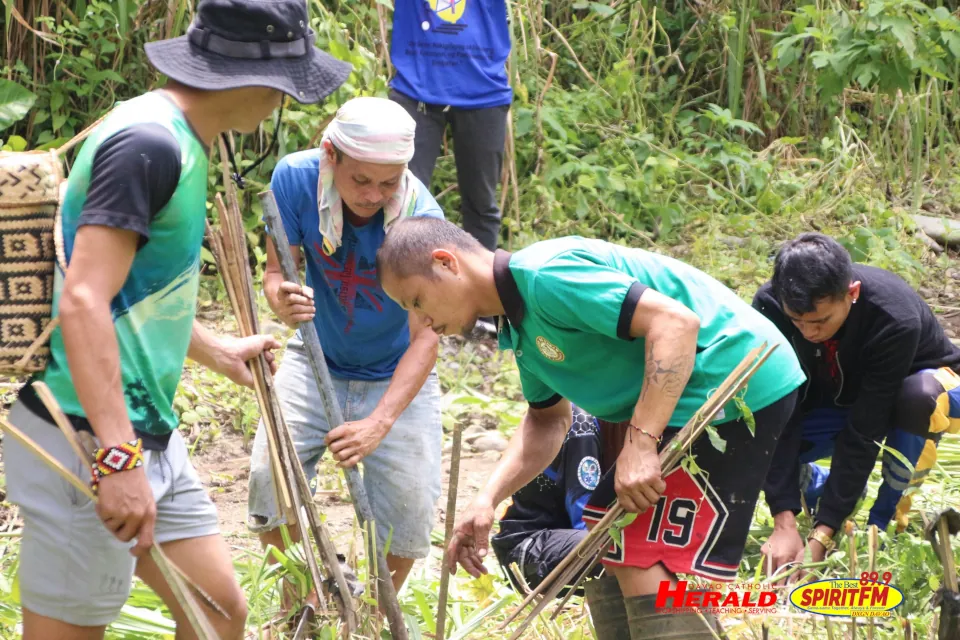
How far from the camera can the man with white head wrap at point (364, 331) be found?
2.87m

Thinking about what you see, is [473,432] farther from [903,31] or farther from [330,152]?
[903,31]

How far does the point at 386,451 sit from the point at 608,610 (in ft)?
2.47

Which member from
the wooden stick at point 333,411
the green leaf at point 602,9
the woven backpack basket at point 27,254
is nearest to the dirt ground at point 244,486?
the wooden stick at point 333,411

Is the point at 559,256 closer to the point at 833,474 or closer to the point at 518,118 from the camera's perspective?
the point at 833,474

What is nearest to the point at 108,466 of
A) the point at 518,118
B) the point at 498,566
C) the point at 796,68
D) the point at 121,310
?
the point at 121,310

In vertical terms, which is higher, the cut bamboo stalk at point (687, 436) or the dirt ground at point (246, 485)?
the cut bamboo stalk at point (687, 436)

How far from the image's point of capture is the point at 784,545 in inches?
142

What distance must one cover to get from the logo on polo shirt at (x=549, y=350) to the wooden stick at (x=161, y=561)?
873mm

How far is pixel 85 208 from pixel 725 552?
5.07 feet

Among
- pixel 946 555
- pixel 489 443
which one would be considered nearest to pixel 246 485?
pixel 489 443

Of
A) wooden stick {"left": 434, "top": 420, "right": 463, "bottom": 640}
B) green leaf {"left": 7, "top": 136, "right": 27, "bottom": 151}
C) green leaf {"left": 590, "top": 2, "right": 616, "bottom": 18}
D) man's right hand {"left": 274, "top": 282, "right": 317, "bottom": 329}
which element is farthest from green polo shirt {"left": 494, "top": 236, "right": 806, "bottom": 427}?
green leaf {"left": 590, "top": 2, "right": 616, "bottom": 18}

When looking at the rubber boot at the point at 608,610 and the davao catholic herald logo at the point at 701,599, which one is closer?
the davao catholic herald logo at the point at 701,599

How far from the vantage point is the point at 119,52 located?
587 cm

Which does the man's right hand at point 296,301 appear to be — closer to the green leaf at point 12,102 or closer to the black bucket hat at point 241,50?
the black bucket hat at point 241,50
